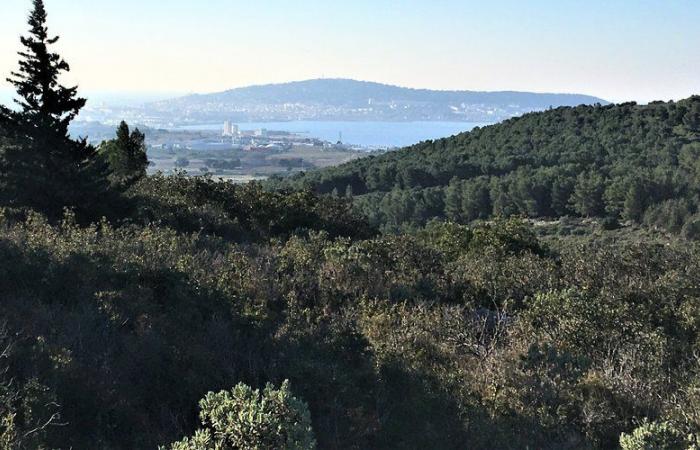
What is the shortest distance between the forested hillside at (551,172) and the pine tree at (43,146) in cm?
2901

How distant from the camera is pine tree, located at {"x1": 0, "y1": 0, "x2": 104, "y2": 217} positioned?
12734mm

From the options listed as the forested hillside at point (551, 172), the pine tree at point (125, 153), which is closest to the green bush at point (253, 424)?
the pine tree at point (125, 153)

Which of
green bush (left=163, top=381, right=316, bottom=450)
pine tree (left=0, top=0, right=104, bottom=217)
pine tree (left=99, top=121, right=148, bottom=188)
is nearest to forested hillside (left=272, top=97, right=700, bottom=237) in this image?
pine tree (left=99, top=121, right=148, bottom=188)

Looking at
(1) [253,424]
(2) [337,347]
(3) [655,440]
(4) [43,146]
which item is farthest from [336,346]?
(4) [43,146]

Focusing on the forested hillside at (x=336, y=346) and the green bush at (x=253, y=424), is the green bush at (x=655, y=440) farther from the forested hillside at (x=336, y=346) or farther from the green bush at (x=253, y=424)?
the green bush at (x=253, y=424)

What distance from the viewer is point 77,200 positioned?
13.0 m

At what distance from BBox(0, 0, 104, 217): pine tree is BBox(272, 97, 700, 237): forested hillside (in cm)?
2901

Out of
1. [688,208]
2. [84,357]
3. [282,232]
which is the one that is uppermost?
[84,357]

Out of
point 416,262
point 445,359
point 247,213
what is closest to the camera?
point 445,359

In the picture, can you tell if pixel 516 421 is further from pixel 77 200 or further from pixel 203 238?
pixel 77 200

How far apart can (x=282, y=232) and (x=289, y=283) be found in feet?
22.4

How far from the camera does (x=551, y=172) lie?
164 feet

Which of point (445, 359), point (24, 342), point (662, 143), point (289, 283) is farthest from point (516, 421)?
point (662, 143)

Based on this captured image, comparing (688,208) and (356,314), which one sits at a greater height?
(356,314)
